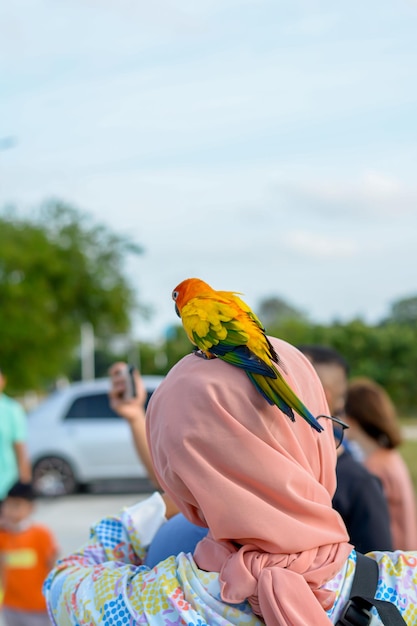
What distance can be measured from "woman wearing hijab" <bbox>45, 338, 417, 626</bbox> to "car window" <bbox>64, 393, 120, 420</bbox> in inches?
507

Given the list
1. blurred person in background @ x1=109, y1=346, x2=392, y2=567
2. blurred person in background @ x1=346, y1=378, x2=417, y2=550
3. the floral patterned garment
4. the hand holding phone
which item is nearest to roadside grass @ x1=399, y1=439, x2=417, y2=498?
blurred person in background @ x1=346, y1=378, x2=417, y2=550

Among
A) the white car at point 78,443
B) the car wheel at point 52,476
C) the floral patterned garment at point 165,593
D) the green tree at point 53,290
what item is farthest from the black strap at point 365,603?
the green tree at point 53,290

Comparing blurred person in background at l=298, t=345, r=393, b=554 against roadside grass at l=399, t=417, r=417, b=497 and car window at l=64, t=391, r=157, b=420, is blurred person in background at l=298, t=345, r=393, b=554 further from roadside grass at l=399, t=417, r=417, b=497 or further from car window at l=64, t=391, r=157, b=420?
car window at l=64, t=391, r=157, b=420

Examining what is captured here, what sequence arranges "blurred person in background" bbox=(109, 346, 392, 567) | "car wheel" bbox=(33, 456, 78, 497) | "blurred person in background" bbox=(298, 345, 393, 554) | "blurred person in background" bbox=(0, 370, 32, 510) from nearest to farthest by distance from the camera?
"blurred person in background" bbox=(109, 346, 392, 567) → "blurred person in background" bbox=(298, 345, 393, 554) → "blurred person in background" bbox=(0, 370, 32, 510) → "car wheel" bbox=(33, 456, 78, 497)

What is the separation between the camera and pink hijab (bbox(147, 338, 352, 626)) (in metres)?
1.61

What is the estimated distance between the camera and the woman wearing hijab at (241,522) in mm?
1612

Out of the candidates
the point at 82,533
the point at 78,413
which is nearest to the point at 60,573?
the point at 82,533

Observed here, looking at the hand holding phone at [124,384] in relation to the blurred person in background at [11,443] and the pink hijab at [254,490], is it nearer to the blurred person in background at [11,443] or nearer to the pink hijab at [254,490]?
the pink hijab at [254,490]

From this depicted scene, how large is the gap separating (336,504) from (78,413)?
12.0 meters

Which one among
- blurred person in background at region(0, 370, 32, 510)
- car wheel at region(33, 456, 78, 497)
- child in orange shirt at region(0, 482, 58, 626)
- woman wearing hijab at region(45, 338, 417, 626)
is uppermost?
woman wearing hijab at region(45, 338, 417, 626)

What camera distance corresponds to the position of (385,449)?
474 cm

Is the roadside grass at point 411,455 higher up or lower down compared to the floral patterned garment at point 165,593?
lower down

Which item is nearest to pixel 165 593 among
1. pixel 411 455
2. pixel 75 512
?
pixel 75 512

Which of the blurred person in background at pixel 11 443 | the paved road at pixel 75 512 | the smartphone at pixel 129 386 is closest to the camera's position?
the smartphone at pixel 129 386
